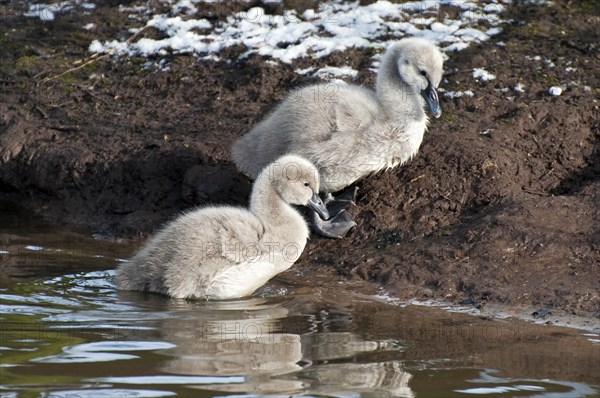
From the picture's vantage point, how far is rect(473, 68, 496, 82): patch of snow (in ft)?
33.0

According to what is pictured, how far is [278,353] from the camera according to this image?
232 inches

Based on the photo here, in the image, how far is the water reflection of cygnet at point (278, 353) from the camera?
17.6 ft

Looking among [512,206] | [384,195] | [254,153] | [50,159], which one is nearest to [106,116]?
[50,159]

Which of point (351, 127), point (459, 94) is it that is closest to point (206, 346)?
point (351, 127)

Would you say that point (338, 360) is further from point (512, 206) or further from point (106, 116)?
point (106, 116)

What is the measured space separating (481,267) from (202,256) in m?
1.99

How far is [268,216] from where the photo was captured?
7.54m

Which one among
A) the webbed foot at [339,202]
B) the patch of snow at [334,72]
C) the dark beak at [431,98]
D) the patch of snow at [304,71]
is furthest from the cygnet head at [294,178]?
the patch of snow at [304,71]

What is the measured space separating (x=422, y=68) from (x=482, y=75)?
5.68 feet

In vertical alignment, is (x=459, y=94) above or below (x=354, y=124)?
above

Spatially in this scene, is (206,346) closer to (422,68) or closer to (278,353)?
(278,353)

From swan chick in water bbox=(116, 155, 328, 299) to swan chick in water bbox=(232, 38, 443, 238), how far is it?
2.02 ft

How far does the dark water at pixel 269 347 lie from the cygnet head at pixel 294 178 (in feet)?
2.13

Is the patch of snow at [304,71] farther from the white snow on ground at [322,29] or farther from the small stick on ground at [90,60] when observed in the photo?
the small stick on ground at [90,60]
